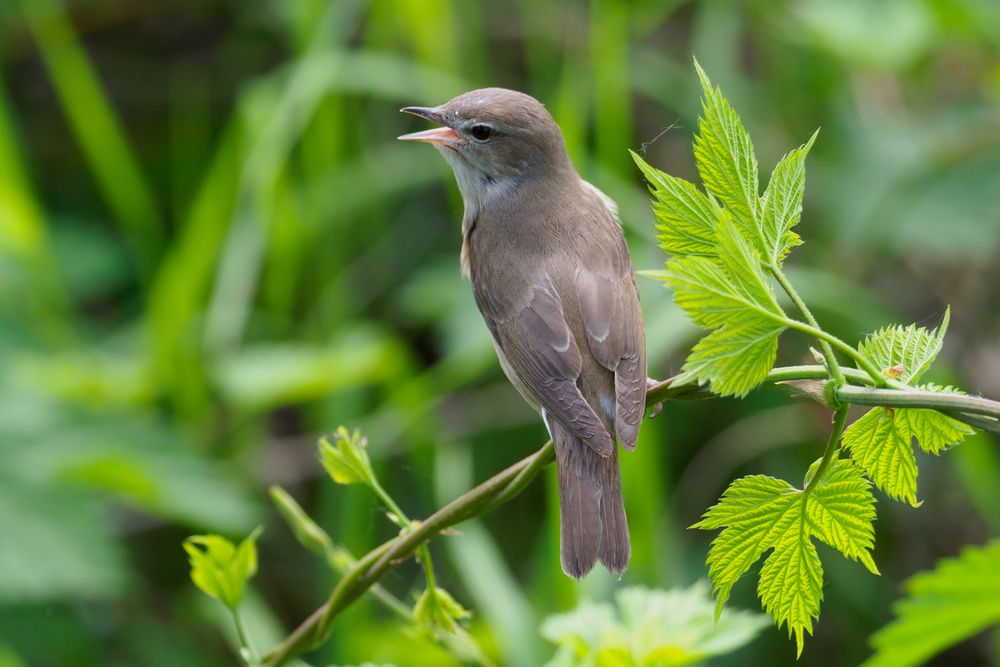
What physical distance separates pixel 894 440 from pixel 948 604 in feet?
0.83

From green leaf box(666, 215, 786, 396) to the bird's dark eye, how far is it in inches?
58.2

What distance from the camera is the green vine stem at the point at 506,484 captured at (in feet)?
3.19

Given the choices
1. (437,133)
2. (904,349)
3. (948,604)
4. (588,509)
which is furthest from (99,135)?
(948,604)

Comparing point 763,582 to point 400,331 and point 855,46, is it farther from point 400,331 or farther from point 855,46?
point 400,331

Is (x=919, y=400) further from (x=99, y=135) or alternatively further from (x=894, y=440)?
(x=99, y=135)

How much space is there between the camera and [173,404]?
377cm

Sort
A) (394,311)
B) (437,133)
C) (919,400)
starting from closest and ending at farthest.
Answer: (919,400), (437,133), (394,311)

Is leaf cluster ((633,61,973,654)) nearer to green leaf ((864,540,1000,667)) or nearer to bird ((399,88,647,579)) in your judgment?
green leaf ((864,540,1000,667))

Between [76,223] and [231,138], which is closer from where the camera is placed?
[231,138]

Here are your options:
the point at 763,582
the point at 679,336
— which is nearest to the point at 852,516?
the point at 763,582

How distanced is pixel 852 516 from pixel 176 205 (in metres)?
3.84

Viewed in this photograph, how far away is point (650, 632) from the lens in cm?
152

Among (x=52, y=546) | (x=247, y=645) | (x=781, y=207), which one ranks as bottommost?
(x=52, y=546)

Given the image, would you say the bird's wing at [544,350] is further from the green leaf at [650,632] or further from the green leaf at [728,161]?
the green leaf at [728,161]
